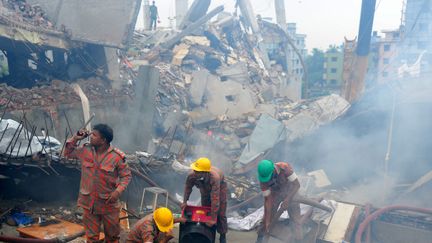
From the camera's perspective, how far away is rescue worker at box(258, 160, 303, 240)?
240 inches

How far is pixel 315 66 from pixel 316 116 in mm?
34453

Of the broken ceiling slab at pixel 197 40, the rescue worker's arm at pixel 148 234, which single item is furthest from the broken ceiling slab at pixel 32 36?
the broken ceiling slab at pixel 197 40

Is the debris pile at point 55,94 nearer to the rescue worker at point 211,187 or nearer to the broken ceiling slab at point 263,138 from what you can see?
the broken ceiling slab at point 263,138

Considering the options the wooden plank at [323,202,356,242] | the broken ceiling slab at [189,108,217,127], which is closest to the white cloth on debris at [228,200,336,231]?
the wooden plank at [323,202,356,242]

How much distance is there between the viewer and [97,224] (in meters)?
5.19

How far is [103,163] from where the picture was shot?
5.12 m

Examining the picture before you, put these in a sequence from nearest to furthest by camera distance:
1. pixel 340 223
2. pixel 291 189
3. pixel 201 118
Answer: pixel 291 189 → pixel 340 223 → pixel 201 118

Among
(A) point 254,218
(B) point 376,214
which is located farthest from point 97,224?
(B) point 376,214

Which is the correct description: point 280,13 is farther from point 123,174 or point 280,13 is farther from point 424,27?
point 123,174

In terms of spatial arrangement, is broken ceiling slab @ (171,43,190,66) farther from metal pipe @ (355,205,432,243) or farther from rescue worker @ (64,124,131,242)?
rescue worker @ (64,124,131,242)

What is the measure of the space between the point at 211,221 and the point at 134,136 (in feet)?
20.4

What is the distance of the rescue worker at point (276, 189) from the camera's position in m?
6.09

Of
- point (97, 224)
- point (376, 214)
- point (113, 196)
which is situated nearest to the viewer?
point (113, 196)

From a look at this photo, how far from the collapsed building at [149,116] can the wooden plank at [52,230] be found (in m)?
0.62
